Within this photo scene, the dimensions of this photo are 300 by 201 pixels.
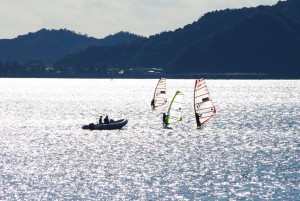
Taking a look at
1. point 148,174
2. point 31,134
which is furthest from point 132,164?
point 31,134

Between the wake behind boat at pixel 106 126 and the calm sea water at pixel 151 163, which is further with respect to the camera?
the wake behind boat at pixel 106 126

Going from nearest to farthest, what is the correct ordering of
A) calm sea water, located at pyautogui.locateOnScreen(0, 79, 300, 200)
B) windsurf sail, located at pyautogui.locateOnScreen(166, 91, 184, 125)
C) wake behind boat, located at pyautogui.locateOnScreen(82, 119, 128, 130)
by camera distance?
calm sea water, located at pyautogui.locateOnScreen(0, 79, 300, 200)
wake behind boat, located at pyautogui.locateOnScreen(82, 119, 128, 130)
windsurf sail, located at pyautogui.locateOnScreen(166, 91, 184, 125)

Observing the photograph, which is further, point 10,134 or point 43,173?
point 10,134

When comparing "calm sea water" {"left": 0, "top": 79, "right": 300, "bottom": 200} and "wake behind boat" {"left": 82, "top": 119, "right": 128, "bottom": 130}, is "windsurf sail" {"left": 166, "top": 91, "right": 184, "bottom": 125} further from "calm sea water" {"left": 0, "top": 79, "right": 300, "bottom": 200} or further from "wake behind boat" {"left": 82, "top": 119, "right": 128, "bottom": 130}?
"wake behind boat" {"left": 82, "top": 119, "right": 128, "bottom": 130}

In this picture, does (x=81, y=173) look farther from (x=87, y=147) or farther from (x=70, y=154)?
(x=87, y=147)

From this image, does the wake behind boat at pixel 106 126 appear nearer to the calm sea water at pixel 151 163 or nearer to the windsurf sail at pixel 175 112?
the calm sea water at pixel 151 163

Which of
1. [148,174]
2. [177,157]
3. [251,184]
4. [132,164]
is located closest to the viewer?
[251,184]

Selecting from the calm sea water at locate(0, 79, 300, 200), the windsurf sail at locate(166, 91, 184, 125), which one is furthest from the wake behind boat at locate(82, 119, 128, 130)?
the windsurf sail at locate(166, 91, 184, 125)

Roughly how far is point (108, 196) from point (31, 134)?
205 feet

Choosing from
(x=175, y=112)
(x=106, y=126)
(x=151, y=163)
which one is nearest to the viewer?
(x=151, y=163)

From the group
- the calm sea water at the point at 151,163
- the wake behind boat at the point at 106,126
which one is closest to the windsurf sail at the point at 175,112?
the calm sea water at the point at 151,163

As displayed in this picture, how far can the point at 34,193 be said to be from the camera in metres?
63.9

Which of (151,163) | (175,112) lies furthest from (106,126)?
(151,163)

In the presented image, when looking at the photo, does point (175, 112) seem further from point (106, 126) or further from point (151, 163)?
point (151, 163)
